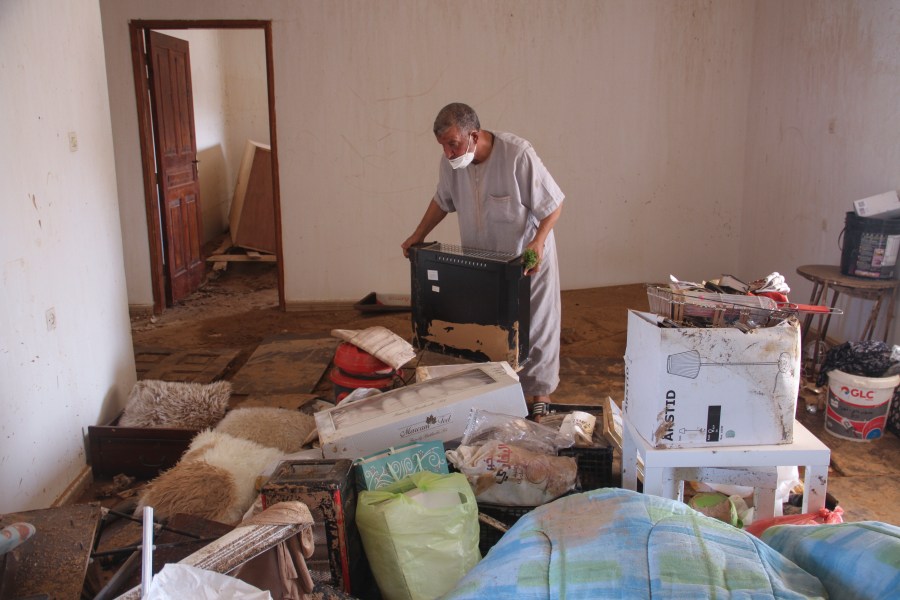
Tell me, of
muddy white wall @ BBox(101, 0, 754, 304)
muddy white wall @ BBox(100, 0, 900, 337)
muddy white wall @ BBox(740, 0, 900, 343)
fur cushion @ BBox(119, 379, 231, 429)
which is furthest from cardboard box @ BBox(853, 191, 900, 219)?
fur cushion @ BBox(119, 379, 231, 429)

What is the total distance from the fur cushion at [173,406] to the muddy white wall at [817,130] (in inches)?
142

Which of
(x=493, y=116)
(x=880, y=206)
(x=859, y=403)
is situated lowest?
(x=859, y=403)

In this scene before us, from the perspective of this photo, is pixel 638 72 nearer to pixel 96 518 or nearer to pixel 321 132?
pixel 321 132

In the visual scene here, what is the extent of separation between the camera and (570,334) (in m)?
5.39

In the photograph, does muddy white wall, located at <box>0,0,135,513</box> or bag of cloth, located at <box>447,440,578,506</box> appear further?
muddy white wall, located at <box>0,0,135,513</box>

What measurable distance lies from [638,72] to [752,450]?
4470 mm

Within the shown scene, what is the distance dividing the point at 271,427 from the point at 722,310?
189 cm

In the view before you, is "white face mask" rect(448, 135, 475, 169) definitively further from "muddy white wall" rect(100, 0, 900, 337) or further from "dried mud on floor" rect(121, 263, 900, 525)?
"muddy white wall" rect(100, 0, 900, 337)

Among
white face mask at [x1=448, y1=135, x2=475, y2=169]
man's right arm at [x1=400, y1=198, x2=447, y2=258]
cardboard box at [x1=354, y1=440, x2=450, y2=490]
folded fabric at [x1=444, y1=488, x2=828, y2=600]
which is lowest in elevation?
cardboard box at [x1=354, y1=440, x2=450, y2=490]

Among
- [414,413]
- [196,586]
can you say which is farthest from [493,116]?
[196,586]

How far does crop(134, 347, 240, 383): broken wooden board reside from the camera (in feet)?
14.9

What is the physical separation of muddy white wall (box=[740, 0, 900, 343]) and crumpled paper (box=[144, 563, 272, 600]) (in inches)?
157

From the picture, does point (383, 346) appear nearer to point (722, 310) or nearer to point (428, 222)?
point (428, 222)

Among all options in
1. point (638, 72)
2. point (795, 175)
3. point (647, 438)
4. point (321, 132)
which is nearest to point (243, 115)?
point (321, 132)
